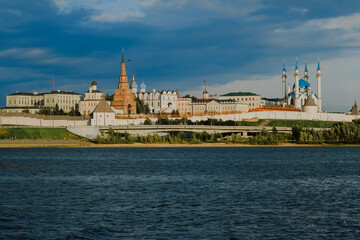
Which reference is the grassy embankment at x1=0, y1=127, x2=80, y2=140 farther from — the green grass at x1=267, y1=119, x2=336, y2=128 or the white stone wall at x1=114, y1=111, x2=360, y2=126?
the green grass at x1=267, y1=119, x2=336, y2=128

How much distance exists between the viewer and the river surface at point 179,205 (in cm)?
2545

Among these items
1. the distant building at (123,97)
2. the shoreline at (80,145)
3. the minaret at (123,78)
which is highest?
the minaret at (123,78)

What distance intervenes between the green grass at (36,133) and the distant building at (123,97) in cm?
6609

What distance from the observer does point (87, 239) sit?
23.7 meters

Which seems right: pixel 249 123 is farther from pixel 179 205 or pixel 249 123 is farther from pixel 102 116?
pixel 179 205

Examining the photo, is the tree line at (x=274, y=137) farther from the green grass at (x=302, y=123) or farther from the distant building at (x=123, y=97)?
the distant building at (x=123, y=97)

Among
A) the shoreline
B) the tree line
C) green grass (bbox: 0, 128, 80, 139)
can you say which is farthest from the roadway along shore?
green grass (bbox: 0, 128, 80, 139)

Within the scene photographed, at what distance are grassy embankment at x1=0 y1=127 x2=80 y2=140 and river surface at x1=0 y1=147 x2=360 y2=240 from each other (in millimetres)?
56437

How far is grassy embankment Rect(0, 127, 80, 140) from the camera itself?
355 ft

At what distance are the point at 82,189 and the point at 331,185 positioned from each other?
69.5 feet

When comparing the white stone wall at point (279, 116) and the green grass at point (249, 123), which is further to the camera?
the white stone wall at point (279, 116)

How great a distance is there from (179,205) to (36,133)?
8603 centimetres

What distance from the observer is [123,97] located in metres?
187

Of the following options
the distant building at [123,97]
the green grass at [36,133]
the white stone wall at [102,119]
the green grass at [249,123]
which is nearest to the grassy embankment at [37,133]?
the green grass at [36,133]
